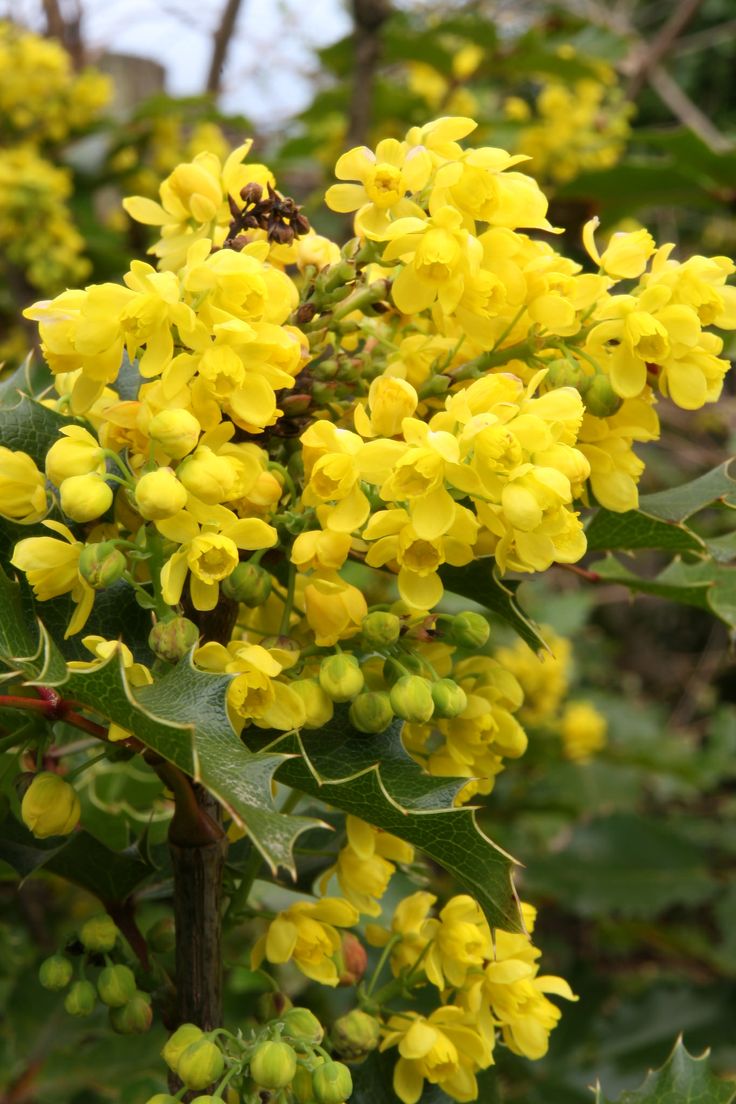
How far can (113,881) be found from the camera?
39.6 inches

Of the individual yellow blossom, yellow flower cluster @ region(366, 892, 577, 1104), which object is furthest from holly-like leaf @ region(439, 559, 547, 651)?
the individual yellow blossom

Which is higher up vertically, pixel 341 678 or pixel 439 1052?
pixel 341 678

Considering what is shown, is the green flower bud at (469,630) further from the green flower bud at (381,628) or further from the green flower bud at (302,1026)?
the green flower bud at (302,1026)

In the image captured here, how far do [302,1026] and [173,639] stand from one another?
0.32 meters

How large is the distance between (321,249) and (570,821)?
2.16 metres

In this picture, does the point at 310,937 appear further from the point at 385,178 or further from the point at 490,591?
the point at 385,178

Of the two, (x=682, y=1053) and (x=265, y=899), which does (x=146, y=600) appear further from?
(x=682, y=1053)

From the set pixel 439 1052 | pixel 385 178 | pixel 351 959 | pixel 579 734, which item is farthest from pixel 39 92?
pixel 439 1052

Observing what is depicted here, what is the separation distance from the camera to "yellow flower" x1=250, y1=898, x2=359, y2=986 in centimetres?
93

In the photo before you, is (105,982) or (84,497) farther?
(105,982)

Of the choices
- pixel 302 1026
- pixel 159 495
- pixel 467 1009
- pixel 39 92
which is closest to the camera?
pixel 159 495

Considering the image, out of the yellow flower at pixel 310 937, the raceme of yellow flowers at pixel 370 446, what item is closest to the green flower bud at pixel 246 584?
the raceme of yellow flowers at pixel 370 446

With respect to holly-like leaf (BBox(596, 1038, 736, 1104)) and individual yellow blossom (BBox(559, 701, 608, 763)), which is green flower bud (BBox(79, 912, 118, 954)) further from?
individual yellow blossom (BBox(559, 701, 608, 763))

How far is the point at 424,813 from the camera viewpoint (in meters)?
0.77
